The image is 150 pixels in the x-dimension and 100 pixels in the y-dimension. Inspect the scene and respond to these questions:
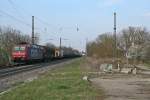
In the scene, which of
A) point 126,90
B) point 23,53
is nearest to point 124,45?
point 23,53

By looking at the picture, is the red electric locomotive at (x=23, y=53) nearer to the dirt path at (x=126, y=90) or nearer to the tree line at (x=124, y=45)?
the tree line at (x=124, y=45)

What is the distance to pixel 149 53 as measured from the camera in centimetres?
5966

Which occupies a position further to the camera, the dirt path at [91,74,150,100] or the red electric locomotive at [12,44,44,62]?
the red electric locomotive at [12,44,44,62]

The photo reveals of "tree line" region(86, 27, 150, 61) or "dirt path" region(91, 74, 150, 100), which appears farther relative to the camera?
"tree line" region(86, 27, 150, 61)

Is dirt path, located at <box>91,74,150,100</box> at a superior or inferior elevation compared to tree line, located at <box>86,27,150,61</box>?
inferior

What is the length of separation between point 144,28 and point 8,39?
41222 mm

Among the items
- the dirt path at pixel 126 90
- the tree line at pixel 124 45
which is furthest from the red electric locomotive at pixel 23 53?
the dirt path at pixel 126 90

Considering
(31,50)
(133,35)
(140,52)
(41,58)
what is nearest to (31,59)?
(31,50)

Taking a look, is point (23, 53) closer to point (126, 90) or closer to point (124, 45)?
point (124, 45)

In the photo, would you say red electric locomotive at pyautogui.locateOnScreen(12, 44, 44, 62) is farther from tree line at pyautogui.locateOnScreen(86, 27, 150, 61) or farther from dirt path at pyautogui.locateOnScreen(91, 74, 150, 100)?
dirt path at pyautogui.locateOnScreen(91, 74, 150, 100)

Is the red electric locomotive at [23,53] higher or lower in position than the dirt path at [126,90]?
higher

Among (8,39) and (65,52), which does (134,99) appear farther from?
(65,52)

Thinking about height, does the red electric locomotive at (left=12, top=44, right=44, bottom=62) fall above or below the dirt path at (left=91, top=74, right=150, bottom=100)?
above

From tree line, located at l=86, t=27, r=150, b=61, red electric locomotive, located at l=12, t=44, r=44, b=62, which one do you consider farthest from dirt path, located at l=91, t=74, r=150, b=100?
red electric locomotive, located at l=12, t=44, r=44, b=62
